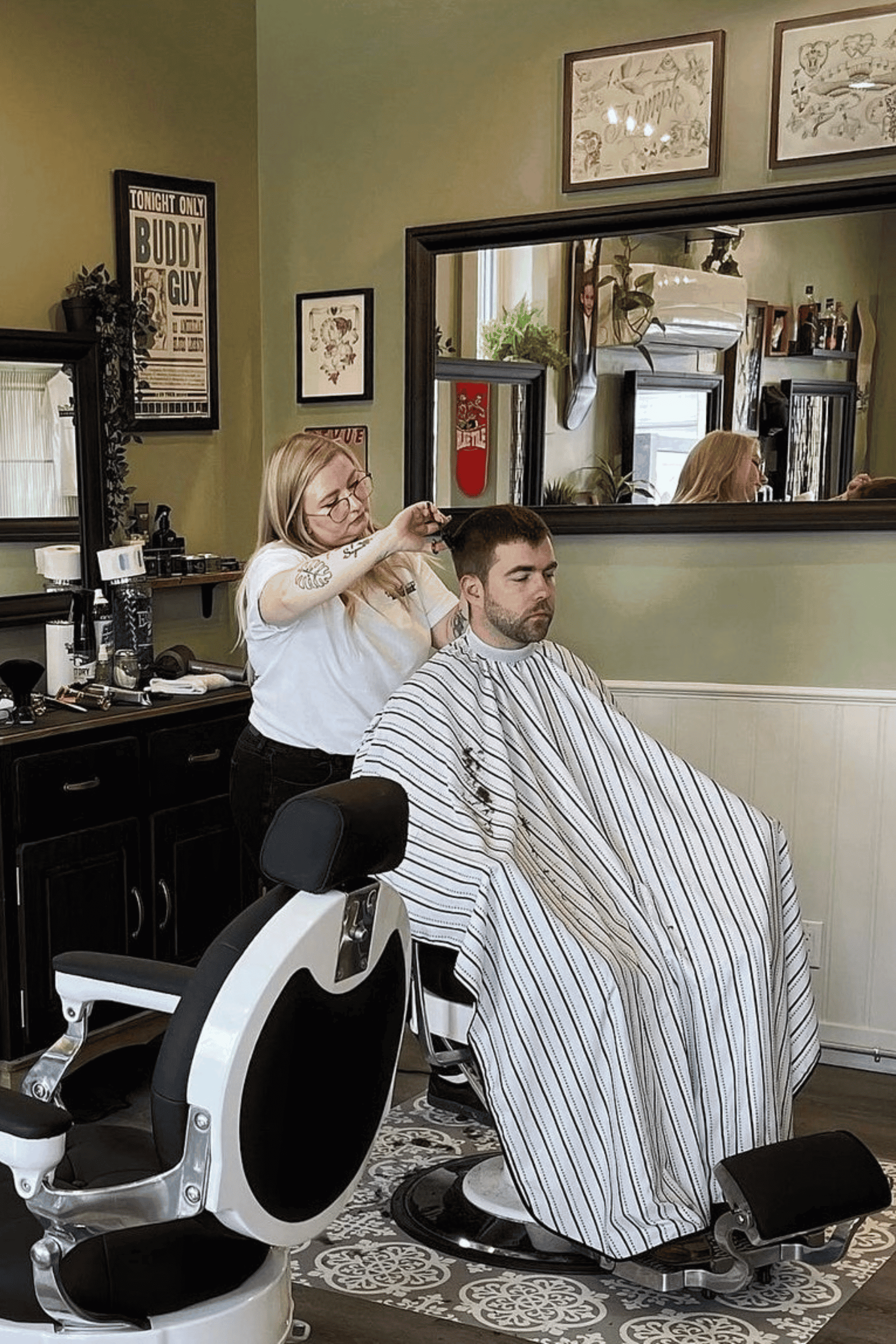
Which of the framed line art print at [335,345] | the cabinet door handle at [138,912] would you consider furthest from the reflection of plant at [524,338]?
the cabinet door handle at [138,912]

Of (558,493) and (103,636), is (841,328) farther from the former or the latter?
(103,636)

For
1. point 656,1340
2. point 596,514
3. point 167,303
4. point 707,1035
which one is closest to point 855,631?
point 596,514

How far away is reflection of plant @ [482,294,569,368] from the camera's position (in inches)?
143

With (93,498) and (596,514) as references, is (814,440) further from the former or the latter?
(93,498)

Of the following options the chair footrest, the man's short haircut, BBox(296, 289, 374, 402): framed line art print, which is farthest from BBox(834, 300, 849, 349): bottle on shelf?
the chair footrest

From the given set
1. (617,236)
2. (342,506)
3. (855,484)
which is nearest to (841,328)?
(855,484)

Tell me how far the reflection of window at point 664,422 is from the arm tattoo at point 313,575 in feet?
3.41

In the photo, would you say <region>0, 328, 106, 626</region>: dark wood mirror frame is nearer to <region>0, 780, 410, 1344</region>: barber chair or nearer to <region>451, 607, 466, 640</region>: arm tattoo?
<region>451, 607, 466, 640</region>: arm tattoo

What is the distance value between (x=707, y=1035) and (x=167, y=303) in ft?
7.95

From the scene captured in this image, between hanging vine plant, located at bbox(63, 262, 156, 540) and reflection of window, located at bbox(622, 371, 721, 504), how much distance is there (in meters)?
1.26

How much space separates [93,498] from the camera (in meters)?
3.66

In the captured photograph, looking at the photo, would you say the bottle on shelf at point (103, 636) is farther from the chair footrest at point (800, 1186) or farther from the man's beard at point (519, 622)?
the chair footrest at point (800, 1186)

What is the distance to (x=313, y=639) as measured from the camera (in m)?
3.00

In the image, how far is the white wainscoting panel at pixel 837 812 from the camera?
338cm
